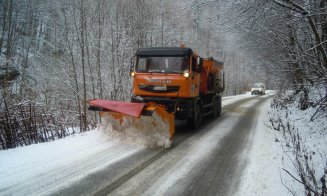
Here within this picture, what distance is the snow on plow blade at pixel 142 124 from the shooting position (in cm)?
783

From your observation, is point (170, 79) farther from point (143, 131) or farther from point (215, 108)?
point (215, 108)

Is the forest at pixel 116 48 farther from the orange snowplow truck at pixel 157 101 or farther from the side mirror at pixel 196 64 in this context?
the orange snowplow truck at pixel 157 101

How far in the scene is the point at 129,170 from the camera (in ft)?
19.6

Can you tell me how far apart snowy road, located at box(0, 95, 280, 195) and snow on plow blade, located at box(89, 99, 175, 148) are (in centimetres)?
34

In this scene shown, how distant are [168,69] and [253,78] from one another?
199ft

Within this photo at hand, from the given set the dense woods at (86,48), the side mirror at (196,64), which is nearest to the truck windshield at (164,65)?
the side mirror at (196,64)

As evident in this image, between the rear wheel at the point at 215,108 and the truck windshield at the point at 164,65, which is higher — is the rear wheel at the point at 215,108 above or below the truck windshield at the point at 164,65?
below

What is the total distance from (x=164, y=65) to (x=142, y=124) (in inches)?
110

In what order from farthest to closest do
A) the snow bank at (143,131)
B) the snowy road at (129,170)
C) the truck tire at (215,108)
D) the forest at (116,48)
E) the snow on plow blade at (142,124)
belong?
the truck tire at (215,108) → the forest at (116,48) → the snow bank at (143,131) → the snow on plow blade at (142,124) → the snowy road at (129,170)

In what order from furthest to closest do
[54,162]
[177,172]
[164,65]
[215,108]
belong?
[215,108], [164,65], [54,162], [177,172]

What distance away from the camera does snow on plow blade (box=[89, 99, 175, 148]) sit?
7832 millimetres

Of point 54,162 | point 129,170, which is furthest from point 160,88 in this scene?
point 54,162

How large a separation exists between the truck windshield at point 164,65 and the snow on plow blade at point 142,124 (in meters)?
2.26

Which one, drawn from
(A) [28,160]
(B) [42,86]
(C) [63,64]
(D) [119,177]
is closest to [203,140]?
(D) [119,177]
